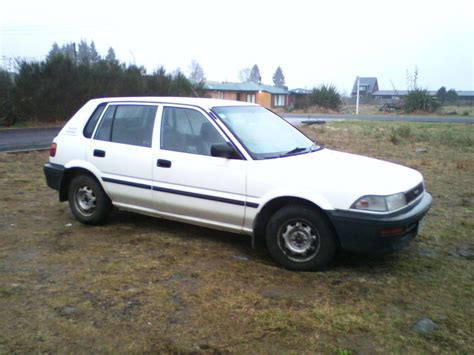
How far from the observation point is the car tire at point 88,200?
559 cm

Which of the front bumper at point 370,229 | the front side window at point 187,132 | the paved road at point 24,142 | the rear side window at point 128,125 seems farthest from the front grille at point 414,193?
the paved road at point 24,142

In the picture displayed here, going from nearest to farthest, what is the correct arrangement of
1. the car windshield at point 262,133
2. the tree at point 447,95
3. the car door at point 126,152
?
the car windshield at point 262,133, the car door at point 126,152, the tree at point 447,95

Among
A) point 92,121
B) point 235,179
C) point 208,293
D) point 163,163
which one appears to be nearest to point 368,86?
point 92,121

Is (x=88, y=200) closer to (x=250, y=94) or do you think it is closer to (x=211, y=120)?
(x=211, y=120)

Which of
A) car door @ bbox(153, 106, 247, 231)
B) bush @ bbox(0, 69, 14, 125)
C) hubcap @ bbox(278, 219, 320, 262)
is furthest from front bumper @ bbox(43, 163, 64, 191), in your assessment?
bush @ bbox(0, 69, 14, 125)

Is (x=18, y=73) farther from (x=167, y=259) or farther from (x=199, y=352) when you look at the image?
(x=199, y=352)

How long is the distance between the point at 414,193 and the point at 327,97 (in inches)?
1746

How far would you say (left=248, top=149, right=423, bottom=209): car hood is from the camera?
4086mm

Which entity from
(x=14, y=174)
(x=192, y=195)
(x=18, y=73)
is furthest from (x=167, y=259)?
(x=18, y=73)

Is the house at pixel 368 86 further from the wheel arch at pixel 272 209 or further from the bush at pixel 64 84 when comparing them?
Result: the wheel arch at pixel 272 209

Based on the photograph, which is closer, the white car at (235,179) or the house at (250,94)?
the white car at (235,179)

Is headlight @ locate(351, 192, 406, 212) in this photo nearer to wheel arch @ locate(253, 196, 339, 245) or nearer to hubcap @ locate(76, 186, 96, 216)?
wheel arch @ locate(253, 196, 339, 245)

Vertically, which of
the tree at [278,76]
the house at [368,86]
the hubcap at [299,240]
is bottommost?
the hubcap at [299,240]

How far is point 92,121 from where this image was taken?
5742mm
